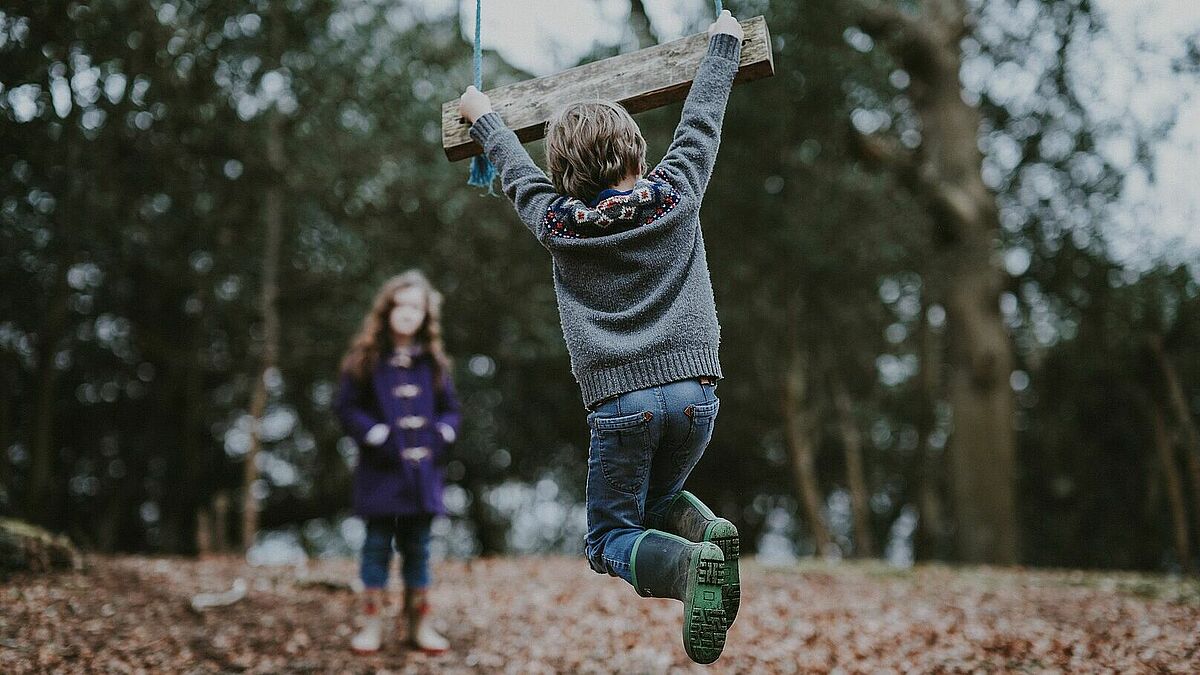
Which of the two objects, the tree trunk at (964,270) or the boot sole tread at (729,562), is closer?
the boot sole tread at (729,562)

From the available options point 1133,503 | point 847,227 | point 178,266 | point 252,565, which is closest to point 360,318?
point 178,266

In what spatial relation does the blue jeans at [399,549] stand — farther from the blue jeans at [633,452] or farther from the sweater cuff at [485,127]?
the sweater cuff at [485,127]

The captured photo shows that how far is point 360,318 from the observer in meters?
12.4

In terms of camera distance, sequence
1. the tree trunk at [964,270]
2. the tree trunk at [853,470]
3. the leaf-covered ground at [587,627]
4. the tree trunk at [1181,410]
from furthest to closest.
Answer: the tree trunk at [853,470] < the tree trunk at [964,270] < the tree trunk at [1181,410] < the leaf-covered ground at [587,627]

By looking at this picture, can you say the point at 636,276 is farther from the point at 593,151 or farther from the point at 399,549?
the point at 399,549

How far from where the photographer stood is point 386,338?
5.46 m

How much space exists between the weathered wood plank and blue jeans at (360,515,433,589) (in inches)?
95.0

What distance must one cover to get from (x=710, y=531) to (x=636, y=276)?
0.83m

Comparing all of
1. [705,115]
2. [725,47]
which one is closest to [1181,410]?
[725,47]

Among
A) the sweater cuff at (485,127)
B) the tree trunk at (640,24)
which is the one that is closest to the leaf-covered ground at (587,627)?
the sweater cuff at (485,127)

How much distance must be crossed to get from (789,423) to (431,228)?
19.0 ft

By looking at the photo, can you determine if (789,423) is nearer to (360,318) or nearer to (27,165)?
(360,318)

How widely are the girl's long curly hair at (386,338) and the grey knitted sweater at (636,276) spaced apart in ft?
8.20

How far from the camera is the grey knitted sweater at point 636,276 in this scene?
2.88 m
